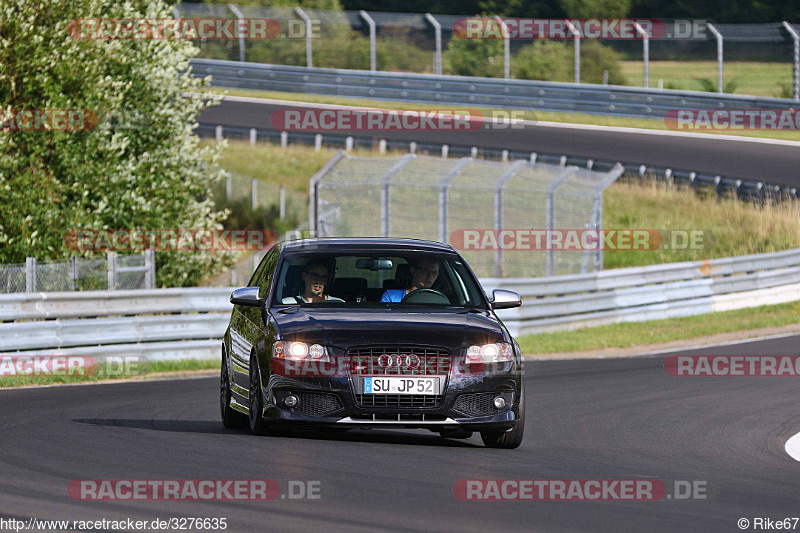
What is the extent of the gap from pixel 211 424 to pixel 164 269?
14.5 meters

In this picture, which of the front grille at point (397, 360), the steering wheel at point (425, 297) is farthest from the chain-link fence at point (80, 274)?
the front grille at point (397, 360)

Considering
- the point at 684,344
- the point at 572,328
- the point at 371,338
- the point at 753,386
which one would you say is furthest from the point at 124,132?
the point at 371,338

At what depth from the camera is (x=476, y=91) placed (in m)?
42.2

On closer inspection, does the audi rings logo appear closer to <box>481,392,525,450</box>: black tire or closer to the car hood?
the car hood

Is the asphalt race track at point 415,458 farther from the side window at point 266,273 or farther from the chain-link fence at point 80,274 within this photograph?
the chain-link fence at point 80,274

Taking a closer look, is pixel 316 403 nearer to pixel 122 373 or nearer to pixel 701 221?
pixel 122 373

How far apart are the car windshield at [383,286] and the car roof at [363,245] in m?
0.06

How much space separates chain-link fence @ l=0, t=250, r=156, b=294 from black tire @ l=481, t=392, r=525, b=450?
9.11 meters

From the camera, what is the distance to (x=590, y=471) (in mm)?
9078

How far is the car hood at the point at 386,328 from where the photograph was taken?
9789mm

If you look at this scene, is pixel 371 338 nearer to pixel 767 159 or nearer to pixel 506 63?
pixel 767 159

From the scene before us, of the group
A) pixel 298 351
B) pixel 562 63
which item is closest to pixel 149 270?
pixel 298 351

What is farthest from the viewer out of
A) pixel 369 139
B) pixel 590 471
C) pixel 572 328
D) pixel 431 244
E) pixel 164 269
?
pixel 369 139

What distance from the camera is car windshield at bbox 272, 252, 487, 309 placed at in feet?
35.6
